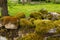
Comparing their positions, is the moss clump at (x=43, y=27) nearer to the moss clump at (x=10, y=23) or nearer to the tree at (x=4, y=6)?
the moss clump at (x=10, y=23)

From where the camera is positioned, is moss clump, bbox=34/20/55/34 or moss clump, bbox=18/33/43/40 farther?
moss clump, bbox=18/33/43/40

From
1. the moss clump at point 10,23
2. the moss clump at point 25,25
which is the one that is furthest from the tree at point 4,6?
the moss clump at point 25,25

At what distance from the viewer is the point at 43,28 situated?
13.5 feet

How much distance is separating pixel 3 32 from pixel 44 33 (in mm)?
951

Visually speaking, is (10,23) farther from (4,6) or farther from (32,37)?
(4,6)

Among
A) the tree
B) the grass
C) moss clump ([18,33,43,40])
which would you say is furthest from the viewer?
the grass

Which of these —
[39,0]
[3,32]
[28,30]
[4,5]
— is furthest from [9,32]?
[39,0]

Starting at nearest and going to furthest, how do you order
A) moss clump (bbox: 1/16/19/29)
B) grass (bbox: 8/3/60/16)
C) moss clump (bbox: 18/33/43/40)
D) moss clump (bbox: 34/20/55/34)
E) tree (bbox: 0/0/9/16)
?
moss clump (bbox: 34/20/55/34), moss clump (bbox: 18/33/43/40), moss clump (bbox: 1/16/19/29), tree (bbox: 0/0/9/16), grass (bbox: 8/3/60/16)

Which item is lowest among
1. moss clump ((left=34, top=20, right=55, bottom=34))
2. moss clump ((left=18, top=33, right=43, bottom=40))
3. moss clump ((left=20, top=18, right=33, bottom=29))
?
moss clump ((left=18, top=33, right=43, bottom=40))

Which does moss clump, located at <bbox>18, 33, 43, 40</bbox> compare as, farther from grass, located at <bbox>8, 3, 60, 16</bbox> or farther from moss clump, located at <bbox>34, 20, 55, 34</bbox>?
grass, located at <bbox>8, 3, 60, 16</bbox>

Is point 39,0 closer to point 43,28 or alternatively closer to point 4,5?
point 4,5

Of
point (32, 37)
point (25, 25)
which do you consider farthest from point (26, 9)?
point (32, 37)

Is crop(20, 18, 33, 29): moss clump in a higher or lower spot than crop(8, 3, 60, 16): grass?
higher

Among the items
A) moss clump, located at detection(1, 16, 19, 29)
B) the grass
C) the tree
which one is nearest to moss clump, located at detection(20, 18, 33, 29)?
moss clump, located at detection(1, 16, 19, 29)
